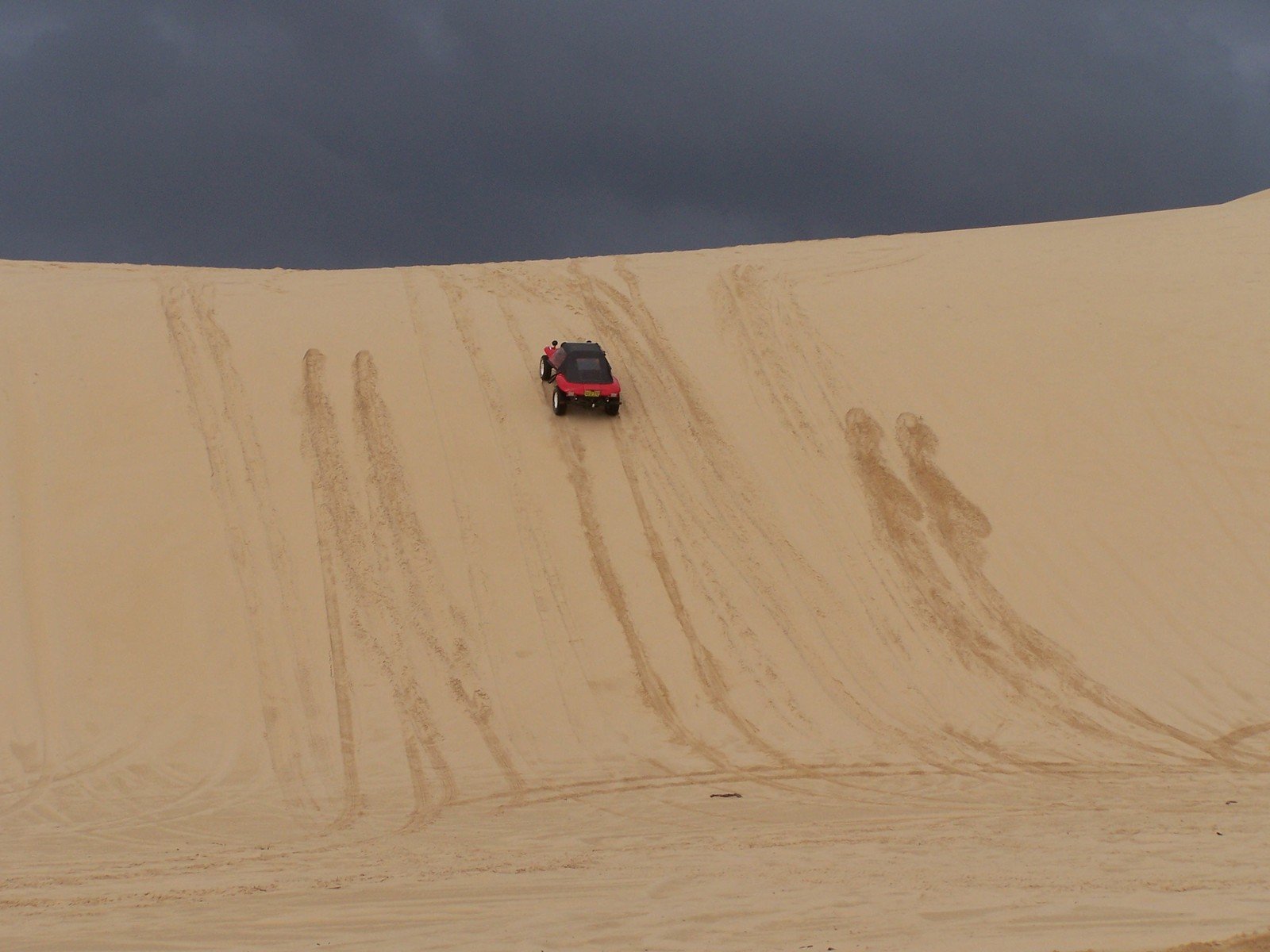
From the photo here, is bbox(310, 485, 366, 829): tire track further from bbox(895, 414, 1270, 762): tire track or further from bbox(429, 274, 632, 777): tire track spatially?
bbox(895, 414, 1270, 762): tire track

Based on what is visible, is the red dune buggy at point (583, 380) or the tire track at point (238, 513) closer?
the tire track at point (238, 513)

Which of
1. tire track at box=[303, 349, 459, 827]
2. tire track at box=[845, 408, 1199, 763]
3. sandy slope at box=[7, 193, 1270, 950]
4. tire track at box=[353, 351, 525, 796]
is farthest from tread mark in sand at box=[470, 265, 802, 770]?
tire track at box=[845, 408, 1199, 763]

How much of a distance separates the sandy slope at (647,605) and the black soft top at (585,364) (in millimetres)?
903

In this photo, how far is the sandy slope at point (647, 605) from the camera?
7.78 m

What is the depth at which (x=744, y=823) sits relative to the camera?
10.1 m

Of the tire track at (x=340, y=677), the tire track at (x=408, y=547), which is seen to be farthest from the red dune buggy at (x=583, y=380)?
the tire track at (x=340, y=677)

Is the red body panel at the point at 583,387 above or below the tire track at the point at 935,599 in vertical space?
above

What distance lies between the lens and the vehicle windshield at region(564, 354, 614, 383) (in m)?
18.8

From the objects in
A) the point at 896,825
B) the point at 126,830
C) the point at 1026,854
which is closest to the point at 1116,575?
the point at 896,825

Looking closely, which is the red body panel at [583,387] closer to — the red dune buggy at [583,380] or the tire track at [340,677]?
the red dune buggy at [583,380]

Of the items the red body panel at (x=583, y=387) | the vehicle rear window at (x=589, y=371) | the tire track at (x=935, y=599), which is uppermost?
the vehicle rear window at (x=589, y=371)

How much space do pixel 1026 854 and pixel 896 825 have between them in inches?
66.9

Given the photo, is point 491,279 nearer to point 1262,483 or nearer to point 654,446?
point 654,446

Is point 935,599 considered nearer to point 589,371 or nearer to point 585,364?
point 589,371
